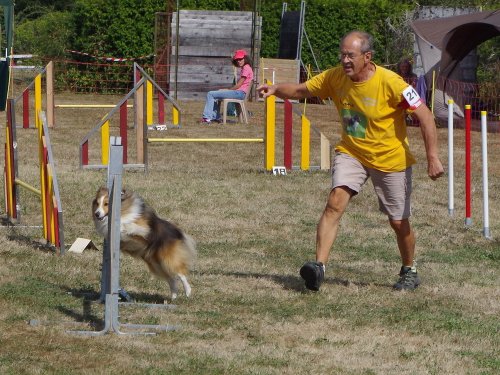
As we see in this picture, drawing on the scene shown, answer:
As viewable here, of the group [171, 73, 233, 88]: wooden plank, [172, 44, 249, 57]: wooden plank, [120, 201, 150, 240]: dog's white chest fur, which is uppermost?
[120, 201, 150, 240]: dog's white chest fur

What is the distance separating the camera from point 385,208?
705 cm

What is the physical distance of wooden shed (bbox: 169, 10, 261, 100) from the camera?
24.6 m

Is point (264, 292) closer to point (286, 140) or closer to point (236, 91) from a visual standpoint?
point (286, 140)

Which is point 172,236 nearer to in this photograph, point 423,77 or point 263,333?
point 263,333

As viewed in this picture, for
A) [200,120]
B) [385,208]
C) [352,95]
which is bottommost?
[200,120]

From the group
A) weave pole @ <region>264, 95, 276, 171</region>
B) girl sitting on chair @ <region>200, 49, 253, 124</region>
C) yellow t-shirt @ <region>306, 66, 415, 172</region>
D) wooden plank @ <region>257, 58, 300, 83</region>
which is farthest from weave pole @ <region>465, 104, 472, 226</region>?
wooden plank @ <region>257, 58, 300, 83</region>

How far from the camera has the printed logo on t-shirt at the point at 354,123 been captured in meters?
6.78

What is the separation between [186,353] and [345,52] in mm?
2237

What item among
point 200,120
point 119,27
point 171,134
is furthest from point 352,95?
point 119,27

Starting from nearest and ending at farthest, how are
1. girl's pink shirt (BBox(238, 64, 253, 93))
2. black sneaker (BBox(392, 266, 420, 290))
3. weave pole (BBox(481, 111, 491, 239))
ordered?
1. black sneaker (BBox(392, 266, 420, 290))
2. weave pole (BBox(481, 111, 491, 239))
3. girl's pink shirt (BBox(238, 64, 253, 93))

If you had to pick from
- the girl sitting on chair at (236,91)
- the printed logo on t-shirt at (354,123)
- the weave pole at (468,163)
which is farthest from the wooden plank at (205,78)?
the printed logo on t-shirt at (354,123)

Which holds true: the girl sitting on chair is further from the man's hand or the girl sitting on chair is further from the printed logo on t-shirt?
the man's hand

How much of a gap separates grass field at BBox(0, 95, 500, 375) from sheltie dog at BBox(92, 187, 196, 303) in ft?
0.86

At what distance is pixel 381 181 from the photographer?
6.95 metres
